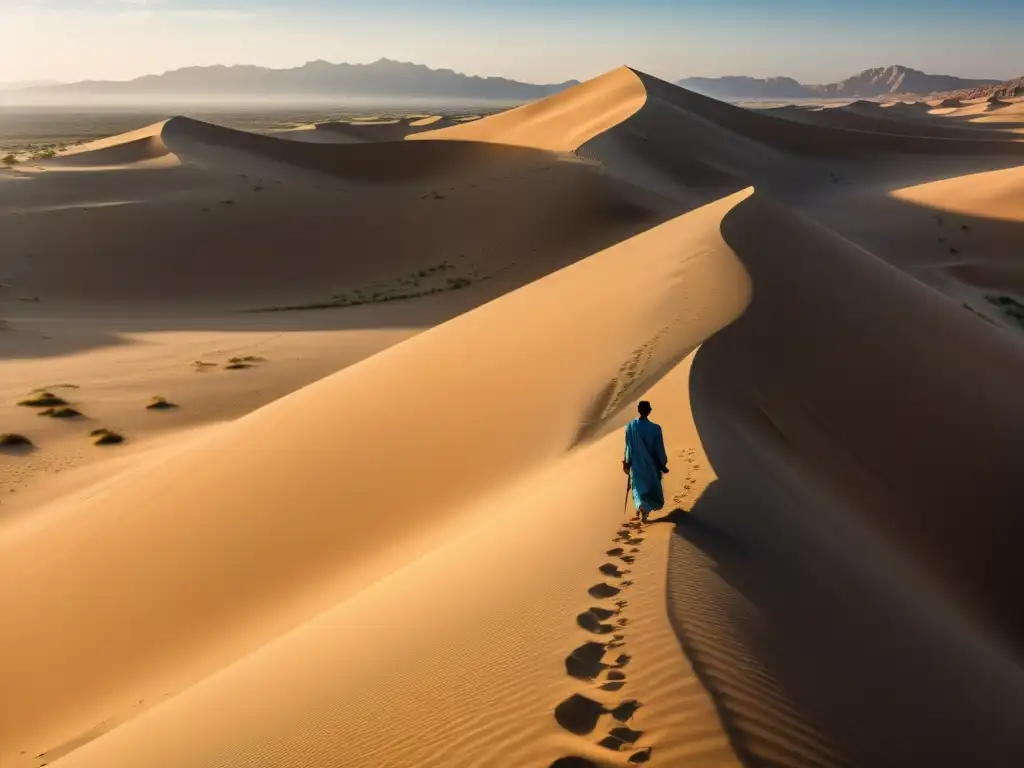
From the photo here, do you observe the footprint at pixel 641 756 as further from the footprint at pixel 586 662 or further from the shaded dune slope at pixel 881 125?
the shaded dune slope at pixel 881 125

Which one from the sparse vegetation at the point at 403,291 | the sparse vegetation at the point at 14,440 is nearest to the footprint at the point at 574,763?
the sparse vegetation at the point at 14,440

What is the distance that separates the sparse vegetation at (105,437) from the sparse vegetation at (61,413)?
0.60 m

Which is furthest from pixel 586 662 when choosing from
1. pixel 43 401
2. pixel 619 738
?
pixel 43 401

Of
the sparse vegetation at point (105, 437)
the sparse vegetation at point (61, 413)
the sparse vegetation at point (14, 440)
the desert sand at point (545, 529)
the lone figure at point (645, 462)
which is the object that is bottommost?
the sparse vegetation at point (105, 437)

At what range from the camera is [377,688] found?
3609mm

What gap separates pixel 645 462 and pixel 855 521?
7.07 ft

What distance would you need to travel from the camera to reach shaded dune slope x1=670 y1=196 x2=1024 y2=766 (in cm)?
335

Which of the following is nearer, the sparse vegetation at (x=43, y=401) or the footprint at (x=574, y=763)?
the footprint at (x=574, y=763)

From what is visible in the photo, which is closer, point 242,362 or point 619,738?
point 619,738

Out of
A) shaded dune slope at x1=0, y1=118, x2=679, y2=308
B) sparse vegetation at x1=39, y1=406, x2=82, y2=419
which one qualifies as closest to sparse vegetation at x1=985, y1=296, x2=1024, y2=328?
shaded dune slope at x1=0, y1=118, x2=679, y2=308

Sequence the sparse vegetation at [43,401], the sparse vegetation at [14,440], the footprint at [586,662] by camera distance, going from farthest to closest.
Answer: the sparse vegetation at [43,401], the sparse vegetation at [14,440], the footprint at [586,662]

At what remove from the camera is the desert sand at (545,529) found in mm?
Result: 3293

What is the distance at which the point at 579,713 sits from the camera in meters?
2.97

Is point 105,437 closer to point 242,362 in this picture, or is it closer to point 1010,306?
point 242,362
